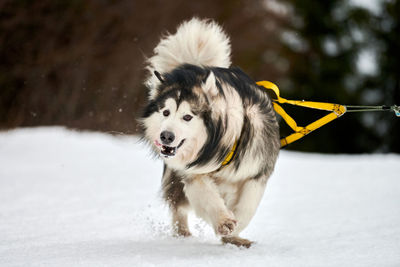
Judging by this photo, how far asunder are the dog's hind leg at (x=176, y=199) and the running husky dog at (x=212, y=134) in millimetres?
20

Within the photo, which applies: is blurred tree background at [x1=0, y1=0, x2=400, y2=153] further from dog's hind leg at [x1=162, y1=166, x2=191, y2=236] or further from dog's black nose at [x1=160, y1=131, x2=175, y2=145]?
dog's black nose at [x1=160, y1=131, x2=175, y2=145]

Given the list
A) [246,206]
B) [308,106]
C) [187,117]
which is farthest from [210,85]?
[308,106]

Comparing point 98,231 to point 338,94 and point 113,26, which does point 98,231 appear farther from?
point 338,94

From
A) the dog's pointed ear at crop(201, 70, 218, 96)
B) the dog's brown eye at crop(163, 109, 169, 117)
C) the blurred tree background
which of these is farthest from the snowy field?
the blurred tree background

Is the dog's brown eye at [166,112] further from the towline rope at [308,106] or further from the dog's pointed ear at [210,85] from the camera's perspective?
the towline rope at [308,106]

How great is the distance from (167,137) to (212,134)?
14.0 inches

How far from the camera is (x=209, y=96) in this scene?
11.1ft

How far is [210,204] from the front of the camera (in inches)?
139

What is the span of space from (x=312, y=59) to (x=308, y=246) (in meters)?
16.0

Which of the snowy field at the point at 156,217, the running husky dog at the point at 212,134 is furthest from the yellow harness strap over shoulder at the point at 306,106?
the snowy field at the point at 156,217

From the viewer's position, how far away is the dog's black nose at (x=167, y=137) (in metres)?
3.26

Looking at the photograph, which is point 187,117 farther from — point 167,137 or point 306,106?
point 306,106

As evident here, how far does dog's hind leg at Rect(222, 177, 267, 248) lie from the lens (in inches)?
145

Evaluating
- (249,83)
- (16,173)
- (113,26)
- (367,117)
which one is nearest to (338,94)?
(367,117)
